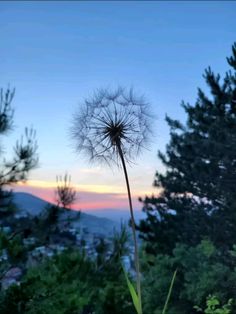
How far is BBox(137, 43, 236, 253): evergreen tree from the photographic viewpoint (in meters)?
10.4

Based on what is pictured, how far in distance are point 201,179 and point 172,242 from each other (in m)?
3.42

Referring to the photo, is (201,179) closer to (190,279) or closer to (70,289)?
(190,279)

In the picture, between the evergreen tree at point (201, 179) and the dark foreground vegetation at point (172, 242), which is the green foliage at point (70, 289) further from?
the evergreen tree at point (201, 179)

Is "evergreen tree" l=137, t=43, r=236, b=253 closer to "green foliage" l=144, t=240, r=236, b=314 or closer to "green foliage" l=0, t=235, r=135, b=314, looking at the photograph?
"green foliage" l=144, t=240, r=236, b=314

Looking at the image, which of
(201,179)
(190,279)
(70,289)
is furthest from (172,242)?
(70,289)

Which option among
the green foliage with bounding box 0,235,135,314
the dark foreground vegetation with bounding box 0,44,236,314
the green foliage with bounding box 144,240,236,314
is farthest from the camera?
the green foliage with bounding box 144,240,236,314

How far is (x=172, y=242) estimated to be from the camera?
1395cm

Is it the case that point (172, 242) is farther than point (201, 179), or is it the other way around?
point (172, 242)

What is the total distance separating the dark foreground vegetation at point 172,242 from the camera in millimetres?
3922

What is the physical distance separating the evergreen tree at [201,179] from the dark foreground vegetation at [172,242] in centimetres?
3

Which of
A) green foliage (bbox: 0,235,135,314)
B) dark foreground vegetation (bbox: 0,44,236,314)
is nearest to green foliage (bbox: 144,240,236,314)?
dark foreground vegetation (bbox: 0,44,236,314)

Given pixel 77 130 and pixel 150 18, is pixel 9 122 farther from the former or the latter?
pixel 77 130

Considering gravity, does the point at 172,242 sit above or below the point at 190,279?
above

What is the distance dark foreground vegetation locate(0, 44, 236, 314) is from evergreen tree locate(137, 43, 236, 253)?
0.03m
